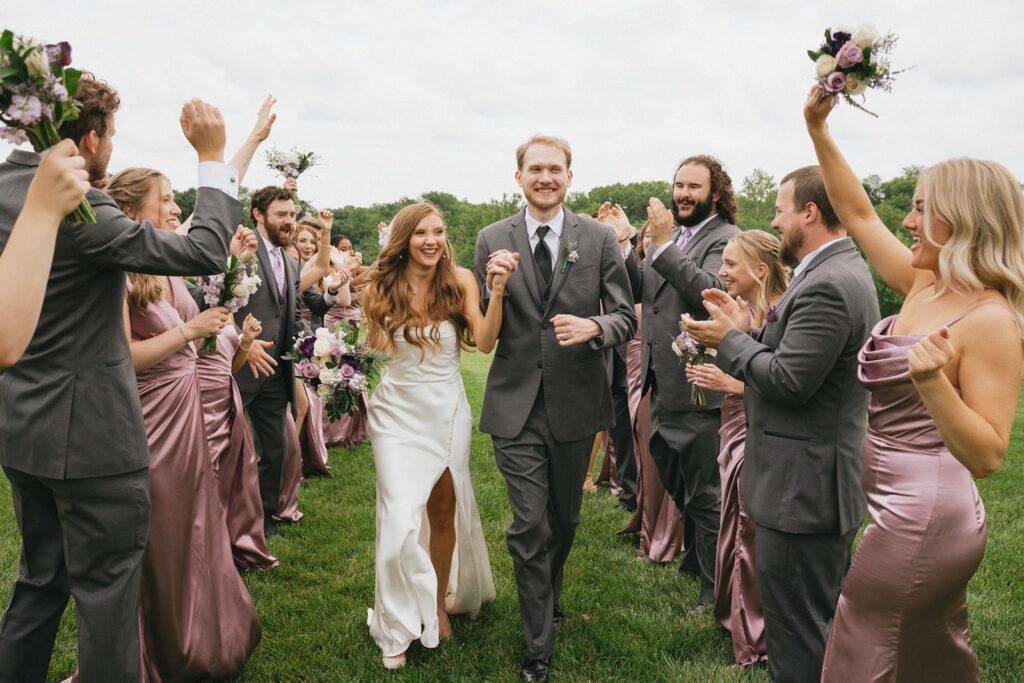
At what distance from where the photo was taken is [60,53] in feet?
8.60

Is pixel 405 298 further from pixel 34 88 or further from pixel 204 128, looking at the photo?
pixel 34 88

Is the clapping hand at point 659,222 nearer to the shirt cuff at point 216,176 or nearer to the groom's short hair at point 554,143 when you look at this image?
the groom's short hair at point 554,143

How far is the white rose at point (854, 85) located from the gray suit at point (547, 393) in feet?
6.18

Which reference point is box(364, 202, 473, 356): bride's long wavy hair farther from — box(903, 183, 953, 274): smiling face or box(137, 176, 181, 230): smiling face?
box(903, 183, 953, 274): smiling face

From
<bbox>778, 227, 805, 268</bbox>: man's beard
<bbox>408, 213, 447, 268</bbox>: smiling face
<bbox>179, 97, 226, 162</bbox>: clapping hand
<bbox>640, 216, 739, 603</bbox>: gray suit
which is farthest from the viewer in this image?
<bbox>640, 216, 739, 603</bbox>: gray suit

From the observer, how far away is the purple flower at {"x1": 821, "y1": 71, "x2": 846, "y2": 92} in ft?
9.75

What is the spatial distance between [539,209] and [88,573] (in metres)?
3.06

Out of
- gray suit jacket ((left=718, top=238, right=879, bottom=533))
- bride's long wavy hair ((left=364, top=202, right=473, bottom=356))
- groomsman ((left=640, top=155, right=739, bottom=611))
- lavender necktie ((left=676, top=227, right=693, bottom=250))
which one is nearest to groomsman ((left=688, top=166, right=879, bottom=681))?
gray suit jacket ((left=718, top=238, right=879, bottom=533))

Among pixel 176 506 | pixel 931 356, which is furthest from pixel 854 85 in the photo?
pixel 176 506

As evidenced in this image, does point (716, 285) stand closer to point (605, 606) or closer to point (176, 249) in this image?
point (605, 606)

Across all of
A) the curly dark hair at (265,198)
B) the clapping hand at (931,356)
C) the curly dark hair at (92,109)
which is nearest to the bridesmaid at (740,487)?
the clapping hand at (931,356)

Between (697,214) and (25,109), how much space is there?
4.53 meters

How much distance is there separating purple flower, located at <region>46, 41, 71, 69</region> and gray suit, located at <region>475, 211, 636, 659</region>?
102 inches

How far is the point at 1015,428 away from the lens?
12.8 metres
